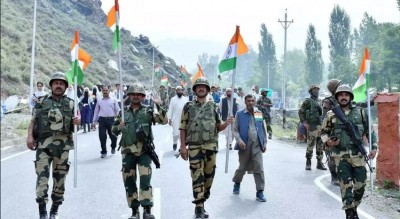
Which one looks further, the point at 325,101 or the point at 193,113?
the point at 325,101

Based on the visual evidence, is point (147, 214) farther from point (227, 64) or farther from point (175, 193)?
point (227, 64)

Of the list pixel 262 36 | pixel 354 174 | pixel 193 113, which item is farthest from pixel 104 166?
pixel 262 36

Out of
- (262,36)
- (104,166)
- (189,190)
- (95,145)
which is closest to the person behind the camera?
(189,190)

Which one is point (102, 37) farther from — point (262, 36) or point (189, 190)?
point (189, 190)

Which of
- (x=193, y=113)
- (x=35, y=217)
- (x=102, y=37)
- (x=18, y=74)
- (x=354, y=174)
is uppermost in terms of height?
(x=102, y=37)

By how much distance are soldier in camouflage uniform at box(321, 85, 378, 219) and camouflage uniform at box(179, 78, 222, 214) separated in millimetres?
1549

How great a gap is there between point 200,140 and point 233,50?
248 cm

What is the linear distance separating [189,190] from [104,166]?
3.24 m

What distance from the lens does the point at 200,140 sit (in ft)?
21.9

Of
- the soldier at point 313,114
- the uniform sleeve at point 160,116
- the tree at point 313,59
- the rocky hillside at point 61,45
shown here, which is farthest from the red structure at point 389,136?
the tree at point 313,59

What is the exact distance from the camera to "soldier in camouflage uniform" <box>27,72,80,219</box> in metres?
6.19

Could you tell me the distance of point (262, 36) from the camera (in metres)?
107

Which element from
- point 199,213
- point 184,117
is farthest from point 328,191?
point 184,117

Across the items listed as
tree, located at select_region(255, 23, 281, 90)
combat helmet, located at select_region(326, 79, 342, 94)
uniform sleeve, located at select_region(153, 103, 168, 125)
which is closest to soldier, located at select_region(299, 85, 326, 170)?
combat helmet, located at select_region(326, 79, 342, 94)
